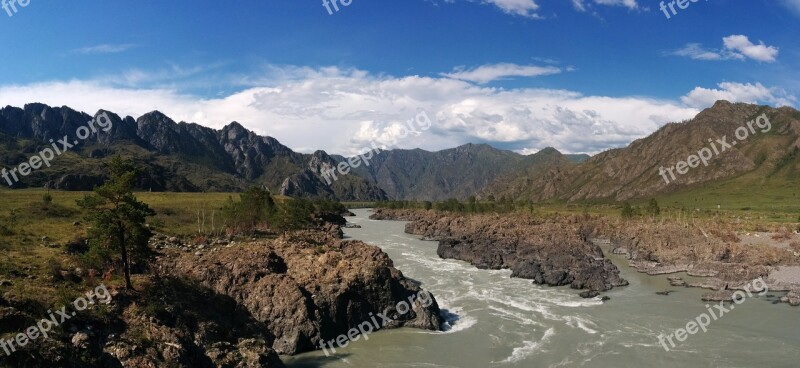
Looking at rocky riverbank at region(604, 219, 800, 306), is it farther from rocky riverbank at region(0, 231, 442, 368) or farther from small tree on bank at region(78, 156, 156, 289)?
small tree on bank at region(78, 156, 156, 289)

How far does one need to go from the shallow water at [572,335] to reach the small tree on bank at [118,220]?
1571 cm

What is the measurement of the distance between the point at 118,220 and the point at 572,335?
43226mm

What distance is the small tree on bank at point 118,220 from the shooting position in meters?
34.5

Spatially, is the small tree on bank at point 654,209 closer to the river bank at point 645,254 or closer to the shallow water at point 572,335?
the river bank at point 645,254

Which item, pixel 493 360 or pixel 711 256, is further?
pixel 711 256

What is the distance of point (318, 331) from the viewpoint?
44125 millimetres

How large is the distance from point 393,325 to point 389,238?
95.7 m

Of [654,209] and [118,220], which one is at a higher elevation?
[118,220]

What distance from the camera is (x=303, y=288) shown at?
47.0 meters

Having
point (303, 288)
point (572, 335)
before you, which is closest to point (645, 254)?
point (572, 335)

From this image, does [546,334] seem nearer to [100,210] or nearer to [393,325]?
[393,325]

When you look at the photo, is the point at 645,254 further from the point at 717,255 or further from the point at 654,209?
the point at 654,209

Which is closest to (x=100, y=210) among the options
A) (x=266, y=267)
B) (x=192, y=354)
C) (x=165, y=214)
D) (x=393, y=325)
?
(x=192, y=354)

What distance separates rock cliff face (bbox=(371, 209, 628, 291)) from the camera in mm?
75812
